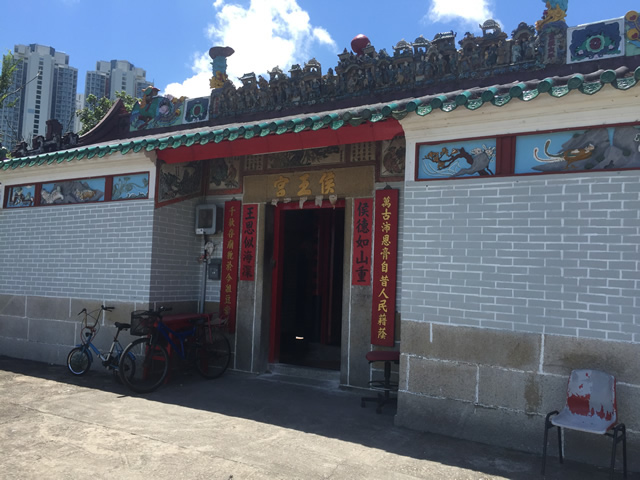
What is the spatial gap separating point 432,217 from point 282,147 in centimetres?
214

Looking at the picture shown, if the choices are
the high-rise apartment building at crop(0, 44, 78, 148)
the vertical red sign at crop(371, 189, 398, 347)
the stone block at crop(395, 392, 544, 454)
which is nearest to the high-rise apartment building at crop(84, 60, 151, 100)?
the high-rise apartment building at crop(0, 44, 78, 148)

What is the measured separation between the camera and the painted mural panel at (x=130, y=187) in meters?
7.18

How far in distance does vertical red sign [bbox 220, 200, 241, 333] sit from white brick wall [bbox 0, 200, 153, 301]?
1105mm

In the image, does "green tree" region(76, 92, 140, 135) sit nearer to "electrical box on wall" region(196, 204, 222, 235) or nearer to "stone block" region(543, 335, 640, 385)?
"electrical box on wall" region(196, 204, 222, 235)

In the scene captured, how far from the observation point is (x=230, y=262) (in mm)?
7496

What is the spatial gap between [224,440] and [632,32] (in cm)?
587

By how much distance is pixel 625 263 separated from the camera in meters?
4.18

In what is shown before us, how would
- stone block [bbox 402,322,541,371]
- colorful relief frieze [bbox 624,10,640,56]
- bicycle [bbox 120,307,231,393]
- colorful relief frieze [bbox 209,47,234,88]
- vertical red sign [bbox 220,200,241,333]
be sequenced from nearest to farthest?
stone block [bbox 402,322,541,371]
colorful relief frieze [bbox 624,10,640,56]
bicycle [bbox 120,307,231,393]
vertical red sign [bbox 220,200,241,333]
colorful relief frieze [bbox 209,47,234,88]

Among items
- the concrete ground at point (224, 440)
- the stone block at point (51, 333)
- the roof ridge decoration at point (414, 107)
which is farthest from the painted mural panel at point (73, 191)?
the concrete ground at point (224, 440)

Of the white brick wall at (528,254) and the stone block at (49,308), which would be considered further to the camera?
the stone block at (49,308)

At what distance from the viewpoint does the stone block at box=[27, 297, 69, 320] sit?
7.76 metres

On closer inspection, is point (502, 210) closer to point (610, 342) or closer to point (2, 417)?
point (610, 342)

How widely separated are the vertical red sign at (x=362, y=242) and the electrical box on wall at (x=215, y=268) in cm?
227

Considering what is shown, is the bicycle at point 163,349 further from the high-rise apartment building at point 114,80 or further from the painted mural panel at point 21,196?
the high-rise apartment building at point 114,80
